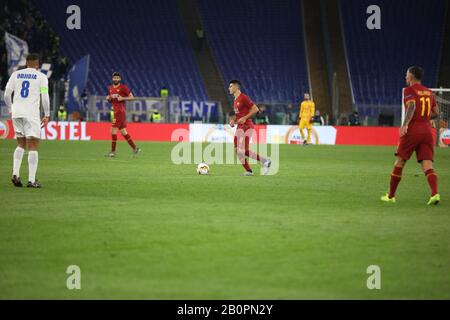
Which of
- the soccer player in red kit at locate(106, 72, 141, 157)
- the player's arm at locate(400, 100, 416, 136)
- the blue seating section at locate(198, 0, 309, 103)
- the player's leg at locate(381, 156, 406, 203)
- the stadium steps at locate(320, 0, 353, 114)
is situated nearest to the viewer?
the player's arm at locate(400, 100, 416, 136)

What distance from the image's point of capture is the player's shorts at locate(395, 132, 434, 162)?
47.0ft

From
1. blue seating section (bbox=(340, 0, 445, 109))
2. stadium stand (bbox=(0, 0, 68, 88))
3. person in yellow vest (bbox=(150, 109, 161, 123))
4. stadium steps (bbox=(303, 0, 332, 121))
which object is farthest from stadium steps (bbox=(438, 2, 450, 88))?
stadium stand (bbox=(0, 0, 68, 88))

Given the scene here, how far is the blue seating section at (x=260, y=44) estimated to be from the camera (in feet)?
173

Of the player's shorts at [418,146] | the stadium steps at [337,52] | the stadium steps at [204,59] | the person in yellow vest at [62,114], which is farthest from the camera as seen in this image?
the stadium steps at [204,59]

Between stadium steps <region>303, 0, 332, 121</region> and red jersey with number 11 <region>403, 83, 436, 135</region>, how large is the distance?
37.4 m

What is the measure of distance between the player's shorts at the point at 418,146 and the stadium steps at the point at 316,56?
37.3 meters

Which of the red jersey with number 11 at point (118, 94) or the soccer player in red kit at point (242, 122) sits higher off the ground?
the red jersey with number 11 at point (118, 94)

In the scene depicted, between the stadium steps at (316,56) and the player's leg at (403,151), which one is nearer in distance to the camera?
the player's leg at (403,151)

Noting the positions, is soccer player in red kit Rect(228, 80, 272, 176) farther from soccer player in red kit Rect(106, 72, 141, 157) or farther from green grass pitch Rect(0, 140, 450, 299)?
soccer player in red kit Rect(106, 72, 141, 157)

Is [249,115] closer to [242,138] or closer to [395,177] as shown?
[242,138]

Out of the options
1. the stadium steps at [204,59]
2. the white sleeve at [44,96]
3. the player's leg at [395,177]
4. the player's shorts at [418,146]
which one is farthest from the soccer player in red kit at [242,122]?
the stadium steps at [204,59]

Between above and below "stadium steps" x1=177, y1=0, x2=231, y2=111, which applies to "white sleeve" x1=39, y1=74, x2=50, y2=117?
below

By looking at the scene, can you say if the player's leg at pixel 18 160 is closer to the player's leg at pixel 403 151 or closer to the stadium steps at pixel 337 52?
the player's leg at pixel 403 151
